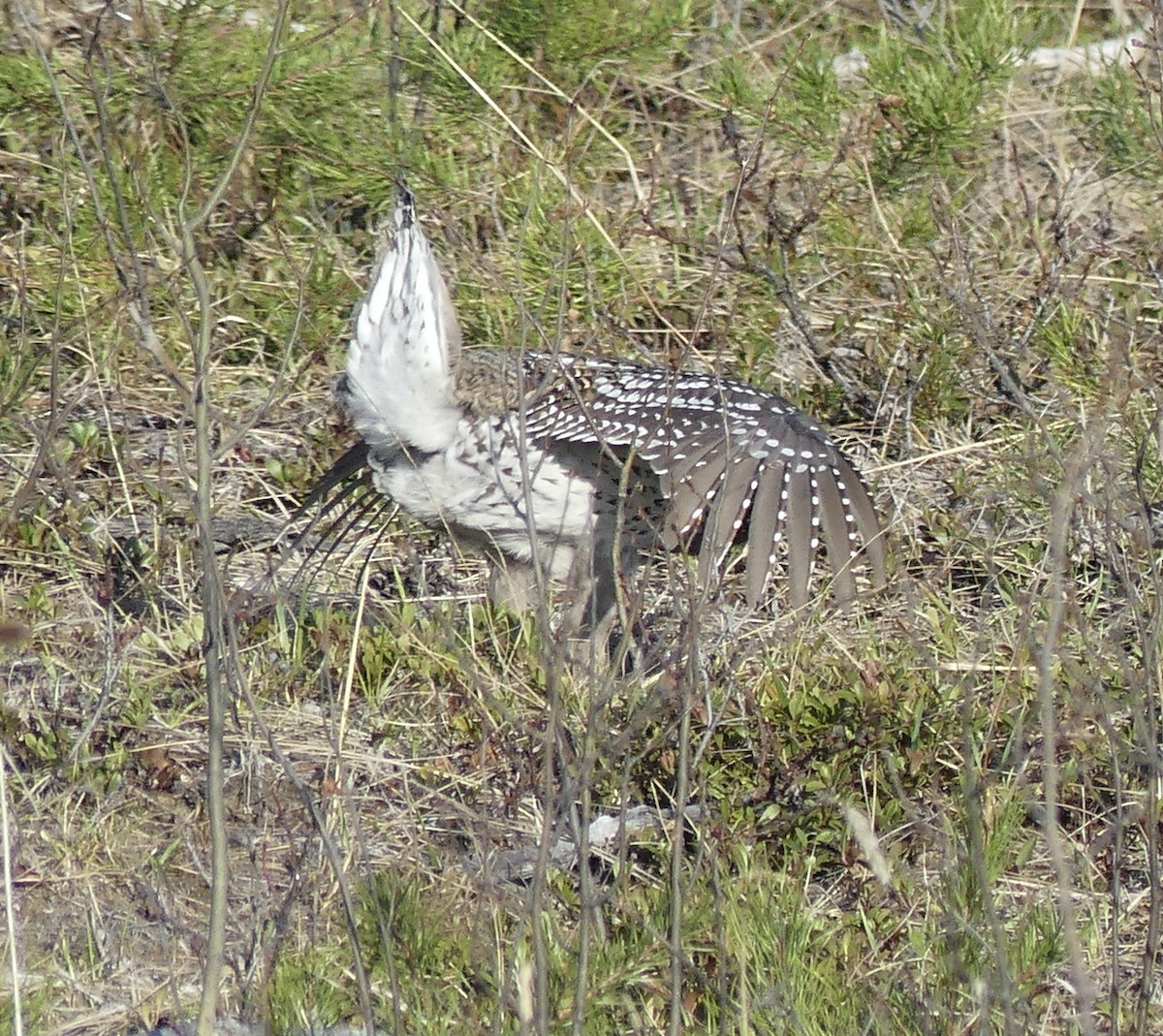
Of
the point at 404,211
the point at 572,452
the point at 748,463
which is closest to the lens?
the point at 404,211

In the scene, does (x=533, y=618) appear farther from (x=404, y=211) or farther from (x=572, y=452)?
(x=404, y=211)

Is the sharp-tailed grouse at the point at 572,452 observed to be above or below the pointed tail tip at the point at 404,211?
below

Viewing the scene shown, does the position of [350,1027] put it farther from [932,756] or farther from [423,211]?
[423,211]

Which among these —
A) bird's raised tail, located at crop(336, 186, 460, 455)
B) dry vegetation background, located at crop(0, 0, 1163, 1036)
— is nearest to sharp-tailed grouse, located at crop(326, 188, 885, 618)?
bird's raised tail, located at crop(336, 186, 460, 455)

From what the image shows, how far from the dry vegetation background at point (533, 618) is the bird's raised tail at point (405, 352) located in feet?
0.82

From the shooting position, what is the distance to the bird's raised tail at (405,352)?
4.52 m

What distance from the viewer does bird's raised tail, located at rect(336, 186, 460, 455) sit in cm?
452

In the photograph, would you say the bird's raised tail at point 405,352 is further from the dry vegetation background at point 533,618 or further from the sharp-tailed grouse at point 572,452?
the dry vegetation background at point 533,618

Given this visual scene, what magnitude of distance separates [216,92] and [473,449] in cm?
201

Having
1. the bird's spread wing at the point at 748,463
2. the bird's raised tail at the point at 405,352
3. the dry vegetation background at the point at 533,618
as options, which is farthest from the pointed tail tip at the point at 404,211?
the bird's spread wing at the point at 748,463

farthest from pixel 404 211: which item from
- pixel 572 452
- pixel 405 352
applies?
pixel 572 452

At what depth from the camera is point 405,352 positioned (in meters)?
4.57

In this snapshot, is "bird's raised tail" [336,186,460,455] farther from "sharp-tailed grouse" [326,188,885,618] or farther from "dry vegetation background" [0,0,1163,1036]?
"dry vegetation background" [0,0,1163,1036]

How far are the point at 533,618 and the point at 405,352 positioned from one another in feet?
2.40
